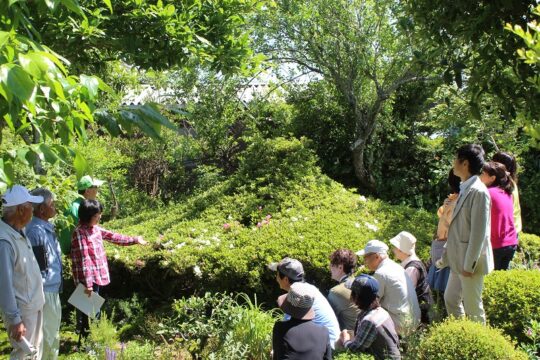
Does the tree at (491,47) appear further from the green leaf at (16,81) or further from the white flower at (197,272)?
the white flower at (197,272)

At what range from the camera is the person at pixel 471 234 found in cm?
397

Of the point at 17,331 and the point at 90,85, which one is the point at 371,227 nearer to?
the point at 17,331

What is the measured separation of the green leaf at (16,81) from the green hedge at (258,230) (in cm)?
448

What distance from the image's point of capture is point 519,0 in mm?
3572

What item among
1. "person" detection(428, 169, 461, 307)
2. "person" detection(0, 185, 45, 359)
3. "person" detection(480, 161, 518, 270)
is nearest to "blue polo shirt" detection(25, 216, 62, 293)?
"person" detection(0, 185, 45, 359)

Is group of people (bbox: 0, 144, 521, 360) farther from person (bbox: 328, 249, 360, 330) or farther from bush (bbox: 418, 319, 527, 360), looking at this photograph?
bush (bbox: 418, 319, 527, 360)

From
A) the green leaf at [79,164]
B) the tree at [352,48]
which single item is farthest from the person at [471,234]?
the tree at [352,48]

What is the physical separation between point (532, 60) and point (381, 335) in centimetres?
212

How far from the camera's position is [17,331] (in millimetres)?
3709

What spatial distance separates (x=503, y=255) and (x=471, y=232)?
129 cm

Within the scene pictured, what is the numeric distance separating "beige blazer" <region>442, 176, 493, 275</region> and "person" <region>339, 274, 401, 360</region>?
77cm

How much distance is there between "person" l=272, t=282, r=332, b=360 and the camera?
132 inches

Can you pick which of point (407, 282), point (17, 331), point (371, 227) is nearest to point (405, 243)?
point (407, 282)

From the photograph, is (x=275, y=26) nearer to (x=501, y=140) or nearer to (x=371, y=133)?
(x=371, y=133)
